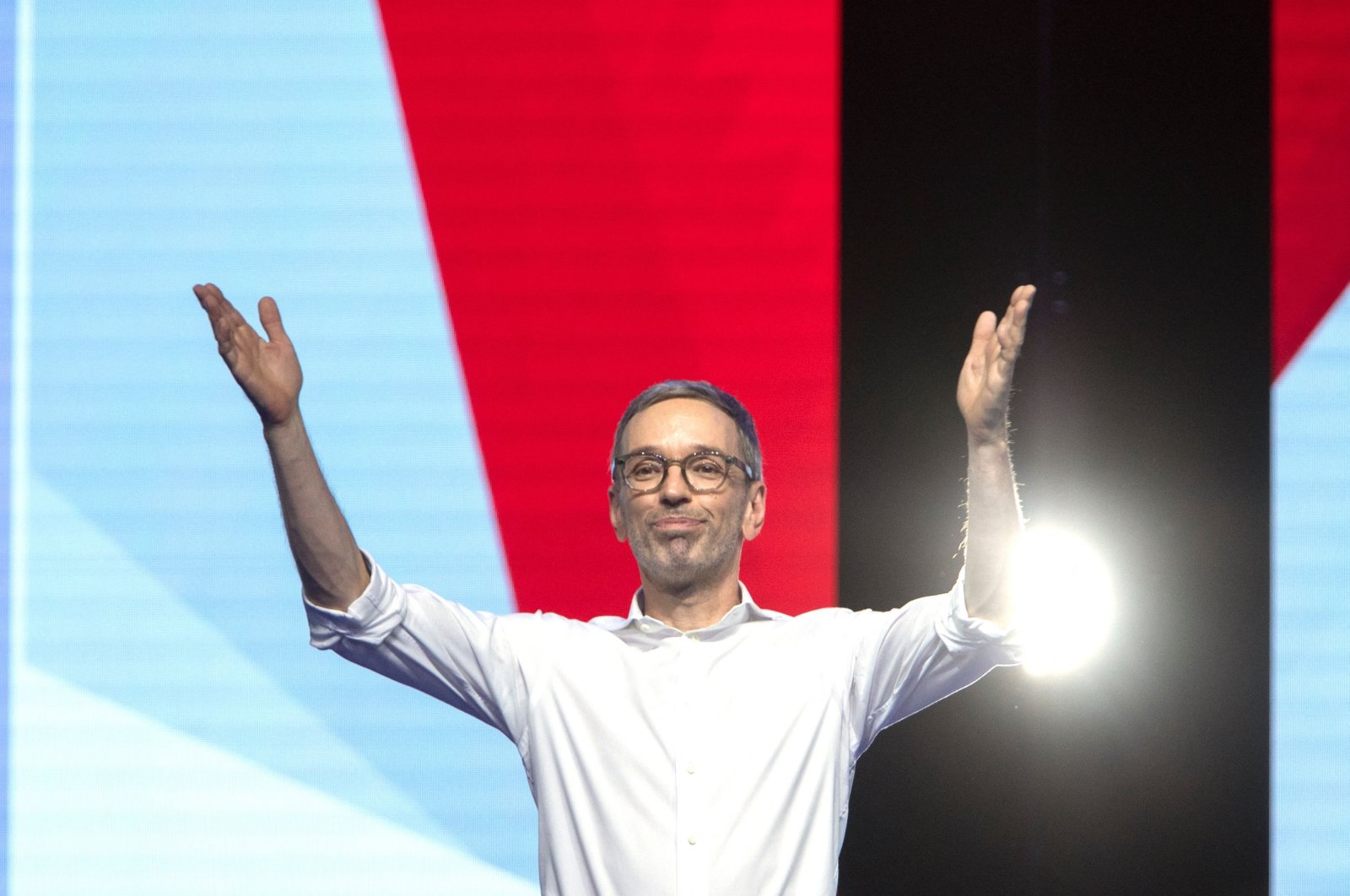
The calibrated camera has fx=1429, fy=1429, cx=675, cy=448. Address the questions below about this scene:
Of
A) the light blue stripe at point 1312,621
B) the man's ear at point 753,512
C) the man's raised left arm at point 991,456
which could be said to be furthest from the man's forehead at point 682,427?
the light blue stripe at point 1312,621

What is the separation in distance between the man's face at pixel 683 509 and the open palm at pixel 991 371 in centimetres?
52

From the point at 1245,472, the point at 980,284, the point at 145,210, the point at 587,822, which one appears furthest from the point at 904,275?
the point at 145,210

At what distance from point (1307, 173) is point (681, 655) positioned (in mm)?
1796

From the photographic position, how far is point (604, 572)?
311cm

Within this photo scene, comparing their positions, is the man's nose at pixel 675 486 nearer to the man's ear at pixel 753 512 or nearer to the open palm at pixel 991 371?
the man's ear at pixel 753 512

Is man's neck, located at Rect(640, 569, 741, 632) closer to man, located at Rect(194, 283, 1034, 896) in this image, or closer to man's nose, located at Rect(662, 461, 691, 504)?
man, located at Rect(194, 283, 1034, 896)

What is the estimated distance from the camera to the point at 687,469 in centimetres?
259

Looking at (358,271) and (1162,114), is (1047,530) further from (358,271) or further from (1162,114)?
(358,271)

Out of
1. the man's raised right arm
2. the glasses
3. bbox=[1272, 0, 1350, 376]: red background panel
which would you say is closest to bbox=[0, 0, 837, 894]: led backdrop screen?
the glasses

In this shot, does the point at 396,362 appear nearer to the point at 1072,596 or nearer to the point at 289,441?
the point at 289,441

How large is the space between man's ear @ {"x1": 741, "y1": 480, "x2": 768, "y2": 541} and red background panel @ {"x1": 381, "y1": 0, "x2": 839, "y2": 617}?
402 mm

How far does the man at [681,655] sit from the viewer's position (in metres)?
2.28

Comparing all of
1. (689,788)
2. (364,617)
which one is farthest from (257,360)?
(689,788)

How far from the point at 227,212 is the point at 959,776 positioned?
2.04 meters
